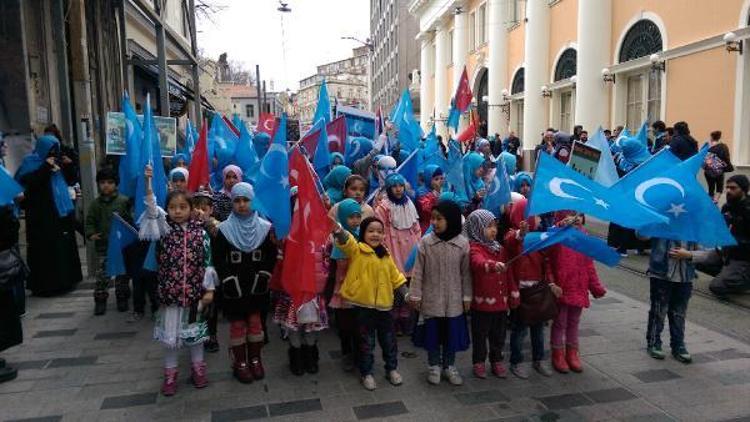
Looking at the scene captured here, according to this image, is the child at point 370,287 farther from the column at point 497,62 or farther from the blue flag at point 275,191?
the column at point 497,62

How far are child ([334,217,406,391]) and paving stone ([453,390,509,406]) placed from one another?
0.51 m

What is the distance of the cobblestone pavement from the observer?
393 centimetres

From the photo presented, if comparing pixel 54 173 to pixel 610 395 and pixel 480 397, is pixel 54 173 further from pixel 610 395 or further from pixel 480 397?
pixel 610 395

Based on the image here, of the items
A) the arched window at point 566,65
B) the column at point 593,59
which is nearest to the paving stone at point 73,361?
the column at point 593,59

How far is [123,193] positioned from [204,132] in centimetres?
104

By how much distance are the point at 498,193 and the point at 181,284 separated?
2754 millimetres

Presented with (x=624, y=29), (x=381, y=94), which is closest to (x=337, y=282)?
(x=624, y=29)

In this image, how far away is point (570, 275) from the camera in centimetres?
464

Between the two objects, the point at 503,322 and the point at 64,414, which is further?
the point at 503,322

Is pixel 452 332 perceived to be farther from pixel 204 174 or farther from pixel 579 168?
pixel 204 174

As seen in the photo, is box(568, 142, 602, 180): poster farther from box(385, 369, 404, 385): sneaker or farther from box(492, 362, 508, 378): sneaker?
box(385, 369, 404, 385): sneaker

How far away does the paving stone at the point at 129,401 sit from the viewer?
4.10 meters

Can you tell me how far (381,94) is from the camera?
2874 inches

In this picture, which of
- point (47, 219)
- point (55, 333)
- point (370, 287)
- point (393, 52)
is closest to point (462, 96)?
point (47, 219)
